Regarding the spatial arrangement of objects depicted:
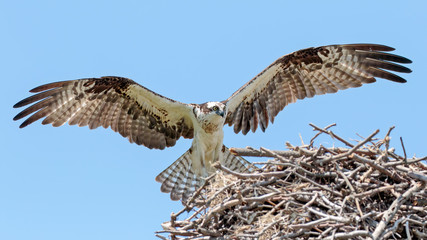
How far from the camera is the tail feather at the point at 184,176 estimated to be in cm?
824

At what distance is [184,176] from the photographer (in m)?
8.32

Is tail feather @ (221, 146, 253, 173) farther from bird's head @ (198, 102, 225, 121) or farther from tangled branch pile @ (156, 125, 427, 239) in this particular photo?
tangled branch pile @ (156, 125, 427, 239)

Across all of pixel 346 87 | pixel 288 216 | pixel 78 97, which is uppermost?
pixel 78 97

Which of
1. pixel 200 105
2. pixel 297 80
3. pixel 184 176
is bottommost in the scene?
pixel 184 176

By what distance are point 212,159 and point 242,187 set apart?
2078 mm

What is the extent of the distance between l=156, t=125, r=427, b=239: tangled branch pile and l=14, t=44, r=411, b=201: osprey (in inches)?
67.8

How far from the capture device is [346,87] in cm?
860

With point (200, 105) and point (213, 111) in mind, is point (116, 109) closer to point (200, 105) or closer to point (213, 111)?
point (200, 105)

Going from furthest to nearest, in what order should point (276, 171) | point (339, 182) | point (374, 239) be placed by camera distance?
1. point (276, 171)
2. point (339, 182)
3. point (374, 239)

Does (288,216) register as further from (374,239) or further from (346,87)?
(346,87)

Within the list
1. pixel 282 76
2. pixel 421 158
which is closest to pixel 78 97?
pixel 282 76

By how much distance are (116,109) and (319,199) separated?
3669 mm

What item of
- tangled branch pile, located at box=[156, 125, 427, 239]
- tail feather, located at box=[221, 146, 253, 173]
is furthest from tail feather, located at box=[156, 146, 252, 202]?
tangled branch pile, located at box=[156, 125, 427, 239]

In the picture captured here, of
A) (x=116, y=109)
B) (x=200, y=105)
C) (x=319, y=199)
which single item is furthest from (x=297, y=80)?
(x=319, y=199)
